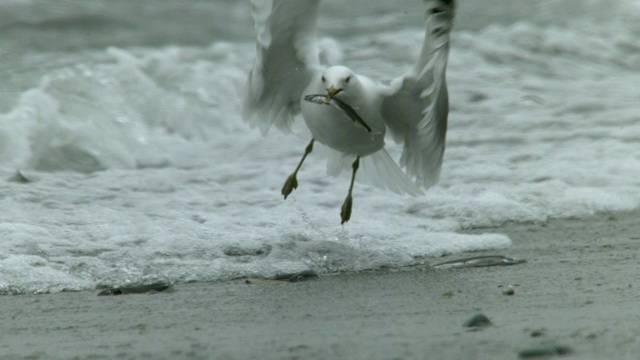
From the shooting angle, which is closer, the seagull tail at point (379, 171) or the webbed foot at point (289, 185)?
the webbed foot at point (289, 185)

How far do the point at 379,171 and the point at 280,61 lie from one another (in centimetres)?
87

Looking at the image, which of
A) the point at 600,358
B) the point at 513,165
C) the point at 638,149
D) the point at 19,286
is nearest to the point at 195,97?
the point at 513,165

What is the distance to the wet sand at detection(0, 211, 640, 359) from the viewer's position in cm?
308

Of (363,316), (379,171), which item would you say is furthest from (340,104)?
(363,316)

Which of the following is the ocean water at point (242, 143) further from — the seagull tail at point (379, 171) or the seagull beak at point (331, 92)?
the seagull beak at point (331, 92)

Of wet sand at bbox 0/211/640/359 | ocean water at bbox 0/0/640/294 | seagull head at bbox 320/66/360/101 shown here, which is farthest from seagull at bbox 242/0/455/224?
wet sand at bbox 0/211/640/359

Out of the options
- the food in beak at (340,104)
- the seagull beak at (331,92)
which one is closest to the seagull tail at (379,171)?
the food in beak at (340,104)

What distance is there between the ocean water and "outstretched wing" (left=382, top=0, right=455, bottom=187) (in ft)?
1.18

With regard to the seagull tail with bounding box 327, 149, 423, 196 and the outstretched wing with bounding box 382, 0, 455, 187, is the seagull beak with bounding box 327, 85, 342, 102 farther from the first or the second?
the seagull tail with bounding box 327, 149, 423, 196

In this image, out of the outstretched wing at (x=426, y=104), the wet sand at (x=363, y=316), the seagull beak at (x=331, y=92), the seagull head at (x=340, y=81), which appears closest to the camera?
the wet sand at (x=363, y=316)

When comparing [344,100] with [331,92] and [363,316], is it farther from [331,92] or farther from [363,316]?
[363,316]

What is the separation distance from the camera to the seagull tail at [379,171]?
587 cm

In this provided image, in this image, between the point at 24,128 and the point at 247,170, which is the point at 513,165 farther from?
the point at 24,128

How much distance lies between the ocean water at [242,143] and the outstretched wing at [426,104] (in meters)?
0.36
